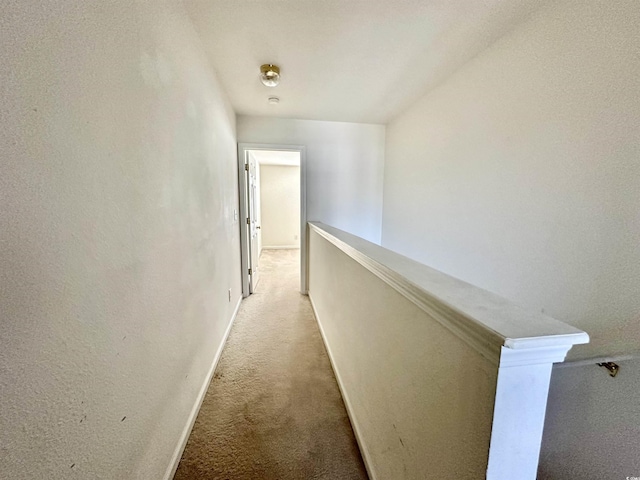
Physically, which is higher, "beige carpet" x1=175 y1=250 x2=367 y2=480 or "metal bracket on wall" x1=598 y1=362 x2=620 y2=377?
"metal bracket on wall" x1=598 y1=362 x2=620 y2=377

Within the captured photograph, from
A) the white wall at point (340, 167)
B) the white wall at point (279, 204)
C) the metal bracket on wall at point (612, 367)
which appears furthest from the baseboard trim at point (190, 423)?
the white wall at point (279, 204)

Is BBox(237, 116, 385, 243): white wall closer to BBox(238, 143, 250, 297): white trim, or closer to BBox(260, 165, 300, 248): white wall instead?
BBox(238, 143, 250, 297): white trim

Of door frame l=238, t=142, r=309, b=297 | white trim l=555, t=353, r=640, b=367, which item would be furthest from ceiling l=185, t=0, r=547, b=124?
white trim l=555, t=353, r=640, b=367

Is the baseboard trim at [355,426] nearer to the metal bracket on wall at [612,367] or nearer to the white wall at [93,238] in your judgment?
the white wall at [93,238]

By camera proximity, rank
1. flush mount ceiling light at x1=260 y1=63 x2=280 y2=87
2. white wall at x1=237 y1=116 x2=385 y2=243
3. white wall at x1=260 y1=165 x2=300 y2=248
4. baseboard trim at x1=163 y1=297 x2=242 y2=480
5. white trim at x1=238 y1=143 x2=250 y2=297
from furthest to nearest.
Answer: white wall at x1=260 y1=165 x2=300 y2=248, white wall at x1=237 y1=116 x2=385 y2=243, white trim at x1=238 y1=143 x2=250 y2=297, flush mount ceiling light at x1=260 y1=63 x2=280 y2=87, baseboard trim at x1=163 y1=297 x2=242 y2=480

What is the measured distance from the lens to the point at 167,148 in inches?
44.3

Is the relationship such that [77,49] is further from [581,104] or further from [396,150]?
[396,150]

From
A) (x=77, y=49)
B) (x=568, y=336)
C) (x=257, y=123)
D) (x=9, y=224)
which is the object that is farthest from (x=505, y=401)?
(x=257, y=123)

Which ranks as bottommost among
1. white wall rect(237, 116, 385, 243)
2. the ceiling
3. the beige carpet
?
the beige carpet

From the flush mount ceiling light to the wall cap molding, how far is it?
1894 millimetres

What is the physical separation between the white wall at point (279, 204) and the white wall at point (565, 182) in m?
4.93

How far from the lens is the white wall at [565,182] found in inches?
39.2

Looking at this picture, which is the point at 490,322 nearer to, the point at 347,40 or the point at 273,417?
the point at 273,417

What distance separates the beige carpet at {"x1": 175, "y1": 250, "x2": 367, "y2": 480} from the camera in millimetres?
1198
